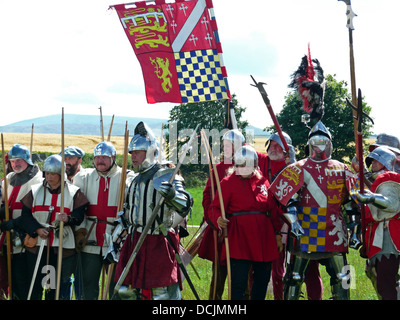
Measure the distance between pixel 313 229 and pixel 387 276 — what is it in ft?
2.80

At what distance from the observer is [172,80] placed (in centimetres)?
778

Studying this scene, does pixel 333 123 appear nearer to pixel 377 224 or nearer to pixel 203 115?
pixel 203 115

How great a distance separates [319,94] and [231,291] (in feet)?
7.38

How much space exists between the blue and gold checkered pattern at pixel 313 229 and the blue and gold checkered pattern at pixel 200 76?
2.17 m

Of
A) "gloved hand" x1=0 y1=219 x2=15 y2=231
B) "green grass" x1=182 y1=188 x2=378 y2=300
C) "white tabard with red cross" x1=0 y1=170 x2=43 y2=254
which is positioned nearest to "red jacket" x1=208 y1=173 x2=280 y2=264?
"green grass" x1=182 y1=188 x2=378 y2=300

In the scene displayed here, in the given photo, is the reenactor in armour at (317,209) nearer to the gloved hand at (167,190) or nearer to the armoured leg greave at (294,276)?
the armoured leg greave at (294,276)

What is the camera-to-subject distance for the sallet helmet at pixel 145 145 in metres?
5.49

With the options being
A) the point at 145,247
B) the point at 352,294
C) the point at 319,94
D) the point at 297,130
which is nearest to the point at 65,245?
the point at 145,247

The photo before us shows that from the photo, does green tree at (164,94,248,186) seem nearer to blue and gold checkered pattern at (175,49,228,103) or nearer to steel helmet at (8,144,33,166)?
blue and gold checkered pattern at (175,49,228,103)

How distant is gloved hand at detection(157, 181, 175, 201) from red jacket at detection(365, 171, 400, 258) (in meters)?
2.11

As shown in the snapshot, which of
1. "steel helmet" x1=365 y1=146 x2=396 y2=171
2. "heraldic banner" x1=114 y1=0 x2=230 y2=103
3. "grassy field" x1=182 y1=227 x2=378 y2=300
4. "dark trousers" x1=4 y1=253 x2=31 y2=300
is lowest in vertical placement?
"grassy field" x1=182 y1=227 x2=378 y2=300

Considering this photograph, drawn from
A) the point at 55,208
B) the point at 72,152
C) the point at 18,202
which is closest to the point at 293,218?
the point at 55,208

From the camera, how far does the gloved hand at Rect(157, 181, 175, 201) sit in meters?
4.99

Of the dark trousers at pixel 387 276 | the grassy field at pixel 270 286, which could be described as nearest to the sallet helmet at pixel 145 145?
the grassy field at pixel 270 286
